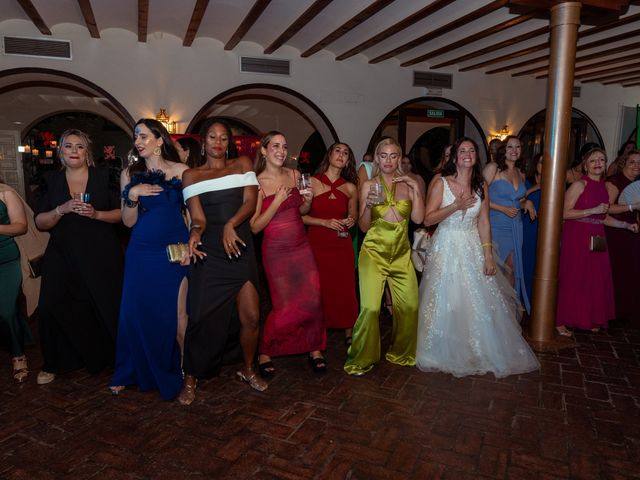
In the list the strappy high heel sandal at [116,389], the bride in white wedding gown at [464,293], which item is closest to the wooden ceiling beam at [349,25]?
the bride in white wedding gown at [464,293]

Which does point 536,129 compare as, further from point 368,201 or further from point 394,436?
point 394,436

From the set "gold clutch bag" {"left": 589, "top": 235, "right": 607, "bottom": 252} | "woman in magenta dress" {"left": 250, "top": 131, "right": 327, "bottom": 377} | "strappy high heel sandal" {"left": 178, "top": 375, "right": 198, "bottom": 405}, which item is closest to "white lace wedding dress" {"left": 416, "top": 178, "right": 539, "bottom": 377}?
"woman in magenta dress" {"left": 250, "top": 131, "right": 327, "bottom": 377}

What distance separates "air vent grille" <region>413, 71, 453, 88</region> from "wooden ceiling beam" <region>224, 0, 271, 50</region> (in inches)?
145

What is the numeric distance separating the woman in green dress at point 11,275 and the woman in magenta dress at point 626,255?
5342 millimetres

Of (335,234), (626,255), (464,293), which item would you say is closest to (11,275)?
(335,234)

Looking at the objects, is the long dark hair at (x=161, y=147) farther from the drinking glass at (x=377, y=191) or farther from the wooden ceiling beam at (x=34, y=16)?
the wooden ceiling beam at (x=34, y=16)

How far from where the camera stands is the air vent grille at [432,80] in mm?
9219

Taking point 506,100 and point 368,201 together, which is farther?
point 506,100

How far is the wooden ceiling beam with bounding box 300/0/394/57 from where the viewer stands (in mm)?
5703

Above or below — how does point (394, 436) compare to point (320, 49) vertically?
below

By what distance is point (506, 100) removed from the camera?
10.0 metres

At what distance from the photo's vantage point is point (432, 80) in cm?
930

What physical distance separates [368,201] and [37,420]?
252 centimetres

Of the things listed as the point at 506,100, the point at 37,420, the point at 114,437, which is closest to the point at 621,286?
the point at 114,437
